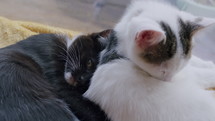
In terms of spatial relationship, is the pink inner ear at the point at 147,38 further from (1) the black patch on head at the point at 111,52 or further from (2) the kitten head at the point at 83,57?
(2) the kitten head at the point at 83,57

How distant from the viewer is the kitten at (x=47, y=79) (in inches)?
33.7

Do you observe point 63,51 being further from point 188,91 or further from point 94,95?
point 188,91

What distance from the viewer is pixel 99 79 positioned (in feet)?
3.06

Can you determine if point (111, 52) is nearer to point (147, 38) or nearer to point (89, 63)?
point (89, 63)

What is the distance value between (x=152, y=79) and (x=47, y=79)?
14.9 inches

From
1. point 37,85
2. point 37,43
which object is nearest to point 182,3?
point 37,43

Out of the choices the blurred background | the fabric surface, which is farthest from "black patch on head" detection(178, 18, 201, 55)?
the blurred background

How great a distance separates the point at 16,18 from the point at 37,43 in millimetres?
878

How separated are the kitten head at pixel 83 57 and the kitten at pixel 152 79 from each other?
8cm

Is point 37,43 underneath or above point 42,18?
above

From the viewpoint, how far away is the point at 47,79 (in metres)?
1.04

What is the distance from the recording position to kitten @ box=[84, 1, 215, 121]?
2.74ft

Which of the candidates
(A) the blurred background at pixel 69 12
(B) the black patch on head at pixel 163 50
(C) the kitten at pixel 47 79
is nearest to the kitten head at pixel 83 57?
(C) the kitten at pixel 47 79

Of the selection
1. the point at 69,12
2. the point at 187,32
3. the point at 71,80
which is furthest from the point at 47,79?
the point at 69,12
